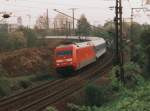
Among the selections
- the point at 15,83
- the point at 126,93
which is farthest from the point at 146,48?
the point at 126,93

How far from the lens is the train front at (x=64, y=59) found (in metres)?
43.4

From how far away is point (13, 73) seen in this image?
4762cm

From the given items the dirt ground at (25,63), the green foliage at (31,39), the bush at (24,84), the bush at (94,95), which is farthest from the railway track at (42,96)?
the green foliage at (31,39)

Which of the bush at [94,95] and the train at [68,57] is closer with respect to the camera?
the bush at [94,95]

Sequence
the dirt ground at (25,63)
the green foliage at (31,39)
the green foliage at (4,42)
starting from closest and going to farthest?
the dirt ground at (25,63), the green foliage at (4,42), the green foliage at (31,39)

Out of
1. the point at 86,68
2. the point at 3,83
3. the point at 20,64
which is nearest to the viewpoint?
the point at 3,83

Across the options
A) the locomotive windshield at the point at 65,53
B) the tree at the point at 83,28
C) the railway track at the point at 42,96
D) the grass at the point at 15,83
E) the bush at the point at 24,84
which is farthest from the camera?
the tree at the point at 83,28

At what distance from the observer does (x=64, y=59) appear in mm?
43938

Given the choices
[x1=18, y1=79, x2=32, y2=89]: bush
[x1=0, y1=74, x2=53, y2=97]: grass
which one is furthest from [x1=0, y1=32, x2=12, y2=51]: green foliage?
[x1=18, y1=79, x2=32, y2=89]: bush

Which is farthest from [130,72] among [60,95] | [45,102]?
[45,102]

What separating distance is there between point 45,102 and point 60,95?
3.59 metres

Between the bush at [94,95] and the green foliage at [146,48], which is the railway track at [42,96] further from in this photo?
the green foliage at [146,48]

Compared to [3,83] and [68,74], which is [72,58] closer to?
[68,74]

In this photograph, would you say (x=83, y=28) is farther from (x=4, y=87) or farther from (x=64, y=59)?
(x=4, y=87)
